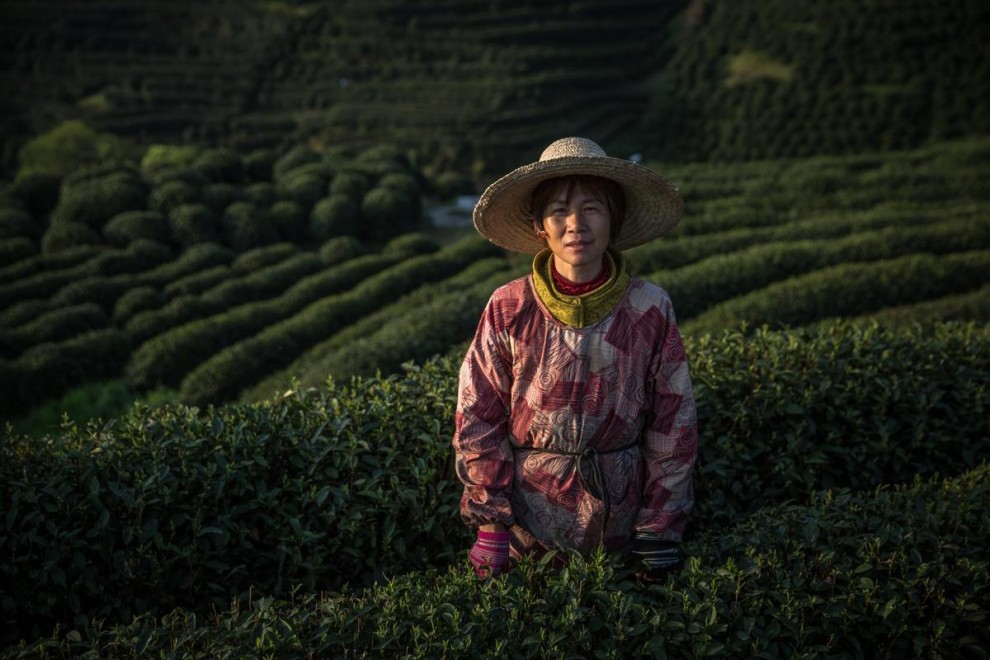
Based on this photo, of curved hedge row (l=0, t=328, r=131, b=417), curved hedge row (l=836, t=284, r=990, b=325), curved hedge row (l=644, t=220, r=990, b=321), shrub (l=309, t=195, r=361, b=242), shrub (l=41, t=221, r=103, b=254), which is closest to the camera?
curved hedge row (l=836, t=284, r=990, b=325)

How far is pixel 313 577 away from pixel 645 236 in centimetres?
214

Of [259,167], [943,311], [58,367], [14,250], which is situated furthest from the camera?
[259,167]

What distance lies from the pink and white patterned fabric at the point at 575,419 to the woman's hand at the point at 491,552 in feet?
0.19

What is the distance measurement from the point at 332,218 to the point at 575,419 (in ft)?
43.6

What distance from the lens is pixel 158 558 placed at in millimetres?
3820

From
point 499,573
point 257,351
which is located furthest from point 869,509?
point 257,351

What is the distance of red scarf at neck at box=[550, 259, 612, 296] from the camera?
10.8 feet

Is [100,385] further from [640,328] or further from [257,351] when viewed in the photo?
[640,328]

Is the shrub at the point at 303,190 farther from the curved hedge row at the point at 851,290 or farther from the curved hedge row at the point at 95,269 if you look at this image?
the curved hedge row at the point at 851,290

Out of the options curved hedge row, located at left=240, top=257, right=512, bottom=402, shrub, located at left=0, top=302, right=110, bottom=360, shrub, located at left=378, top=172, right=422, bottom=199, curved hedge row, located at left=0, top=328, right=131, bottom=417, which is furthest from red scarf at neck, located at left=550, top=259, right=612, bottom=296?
shrub, located at left=378, top=172, right=422, bottom=199

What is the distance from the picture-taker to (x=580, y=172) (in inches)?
123

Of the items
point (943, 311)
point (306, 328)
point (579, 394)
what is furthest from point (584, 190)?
point (306, 328)

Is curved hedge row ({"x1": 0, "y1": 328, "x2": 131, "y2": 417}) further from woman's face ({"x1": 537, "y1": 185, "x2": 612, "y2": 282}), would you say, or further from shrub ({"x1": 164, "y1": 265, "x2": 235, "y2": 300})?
woman's face ({"x1": 537, "y1": 185, "x2": 612, "y2": 282})

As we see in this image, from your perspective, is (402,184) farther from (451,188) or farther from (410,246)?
(451,188)
